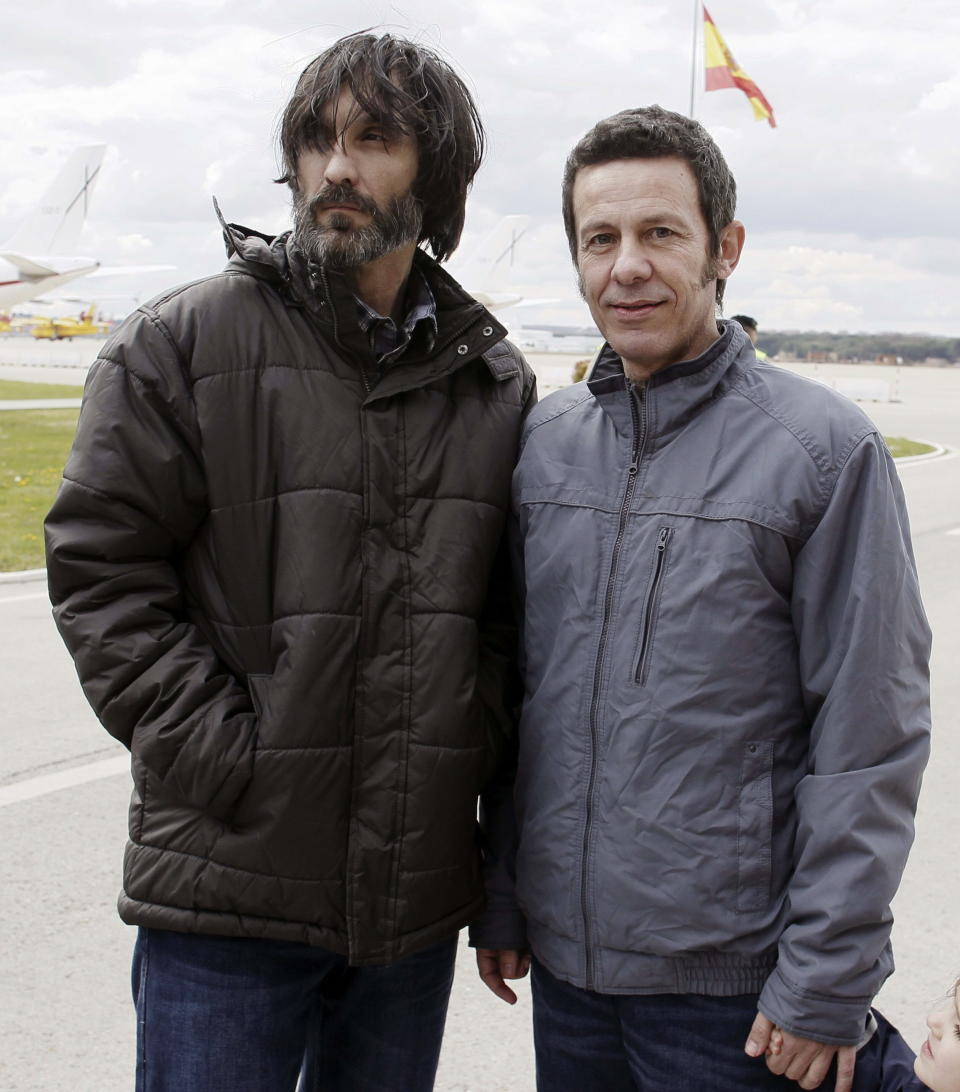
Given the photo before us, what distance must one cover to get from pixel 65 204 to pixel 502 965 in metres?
43.0

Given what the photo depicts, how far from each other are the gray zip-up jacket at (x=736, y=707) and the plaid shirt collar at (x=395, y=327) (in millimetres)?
402

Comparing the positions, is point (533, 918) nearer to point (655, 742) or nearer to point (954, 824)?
point (655, 742)

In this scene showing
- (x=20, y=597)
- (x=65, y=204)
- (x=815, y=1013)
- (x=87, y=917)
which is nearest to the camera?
(x=815, y=1013)

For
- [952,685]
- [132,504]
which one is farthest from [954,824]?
[132,504]

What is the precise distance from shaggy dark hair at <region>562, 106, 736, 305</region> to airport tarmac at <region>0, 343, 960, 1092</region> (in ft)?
2.78

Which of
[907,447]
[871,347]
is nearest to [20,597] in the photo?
[907,447]

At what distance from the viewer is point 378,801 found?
1901 mm

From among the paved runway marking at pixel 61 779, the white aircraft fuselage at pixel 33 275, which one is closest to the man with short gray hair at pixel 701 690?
the paved runway marking at pixel 61 779

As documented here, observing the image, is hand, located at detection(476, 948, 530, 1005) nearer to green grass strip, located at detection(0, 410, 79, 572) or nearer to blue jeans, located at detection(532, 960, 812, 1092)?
blue jeans, located at detection(532, 960, 812, 1092)

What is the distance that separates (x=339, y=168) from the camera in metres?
2.00

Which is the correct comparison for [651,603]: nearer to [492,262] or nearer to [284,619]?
[284,619]

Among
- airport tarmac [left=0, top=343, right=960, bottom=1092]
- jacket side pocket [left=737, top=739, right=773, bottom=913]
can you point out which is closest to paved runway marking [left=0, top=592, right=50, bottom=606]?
airport tarmac [left=0, top=343, right=960, bottom=1092]

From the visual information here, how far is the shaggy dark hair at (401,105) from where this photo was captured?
2.01 metres

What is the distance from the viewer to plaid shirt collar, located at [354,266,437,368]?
6.47 ft
